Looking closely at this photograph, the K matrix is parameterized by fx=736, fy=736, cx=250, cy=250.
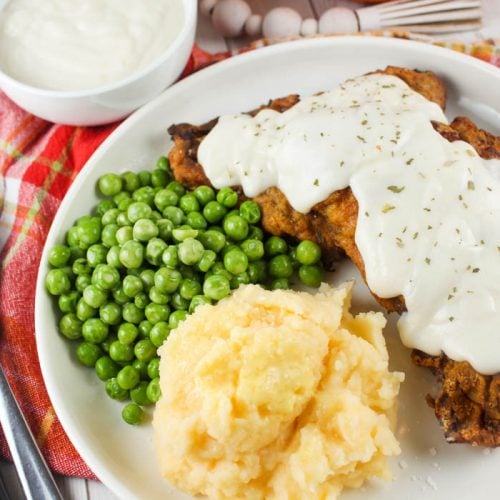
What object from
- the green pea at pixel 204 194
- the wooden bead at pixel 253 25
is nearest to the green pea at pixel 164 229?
the green pea at pixel 204 194

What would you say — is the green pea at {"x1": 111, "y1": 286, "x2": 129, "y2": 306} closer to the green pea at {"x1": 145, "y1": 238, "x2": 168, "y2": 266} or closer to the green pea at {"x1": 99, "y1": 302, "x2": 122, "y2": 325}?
the green pea at {"x1": 99, "y1": 302, "x2": 122, "y2": 325}

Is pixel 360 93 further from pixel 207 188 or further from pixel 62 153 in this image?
pixel 62 153

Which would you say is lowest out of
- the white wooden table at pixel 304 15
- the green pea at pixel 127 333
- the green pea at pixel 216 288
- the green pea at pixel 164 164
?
the green pea at pixel 127 333

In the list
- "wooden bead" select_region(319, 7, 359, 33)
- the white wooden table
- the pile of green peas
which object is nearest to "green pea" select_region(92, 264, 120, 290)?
the pile of green peas

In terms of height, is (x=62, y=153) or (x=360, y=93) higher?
(x=360, y=93)

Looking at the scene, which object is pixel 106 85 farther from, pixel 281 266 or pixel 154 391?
pixel 154 391

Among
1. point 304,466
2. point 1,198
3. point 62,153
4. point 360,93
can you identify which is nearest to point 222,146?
point 360,93

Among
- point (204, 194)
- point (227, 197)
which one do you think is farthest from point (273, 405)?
point (204, 194)

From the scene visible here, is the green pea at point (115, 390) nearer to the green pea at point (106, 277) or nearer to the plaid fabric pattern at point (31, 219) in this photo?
the plaid fabric pattern at point (31, 219)
